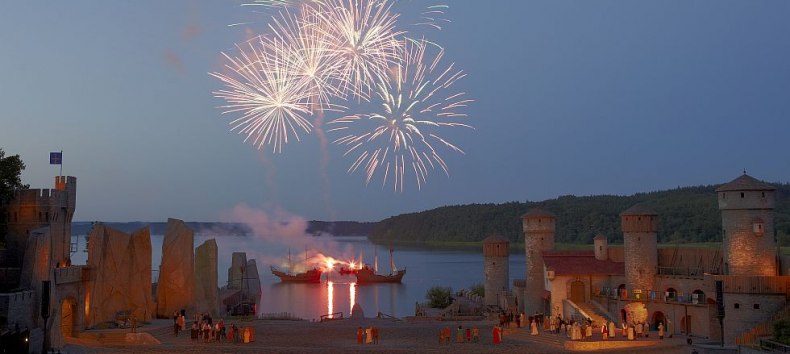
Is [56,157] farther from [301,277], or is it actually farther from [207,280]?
[301,277]

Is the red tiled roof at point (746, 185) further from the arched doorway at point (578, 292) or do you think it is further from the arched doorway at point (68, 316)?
the arched doorway at point (68, 316)

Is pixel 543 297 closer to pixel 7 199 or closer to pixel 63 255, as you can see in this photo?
pixel 63 255

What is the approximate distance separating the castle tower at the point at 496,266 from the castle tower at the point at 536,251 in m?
3.23

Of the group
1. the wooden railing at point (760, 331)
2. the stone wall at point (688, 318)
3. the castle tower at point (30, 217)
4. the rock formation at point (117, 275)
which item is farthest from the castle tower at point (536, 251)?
the castle tower at point (30, 217)

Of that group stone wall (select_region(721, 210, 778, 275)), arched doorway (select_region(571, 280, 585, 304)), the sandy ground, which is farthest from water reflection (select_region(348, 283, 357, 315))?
stone wall (select_region(721, 210, 778, 275))

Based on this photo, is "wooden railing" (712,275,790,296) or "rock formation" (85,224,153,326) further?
"rock formation" (85,224,153,326)

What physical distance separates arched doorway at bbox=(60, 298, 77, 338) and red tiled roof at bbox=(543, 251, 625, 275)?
2425 centimetres

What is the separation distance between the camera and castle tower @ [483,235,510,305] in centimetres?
4881

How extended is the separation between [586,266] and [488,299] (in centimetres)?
971

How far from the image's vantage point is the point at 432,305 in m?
56.8

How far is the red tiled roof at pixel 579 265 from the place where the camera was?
132ft

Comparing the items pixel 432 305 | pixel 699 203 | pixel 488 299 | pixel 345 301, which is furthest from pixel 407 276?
pixel 488 299

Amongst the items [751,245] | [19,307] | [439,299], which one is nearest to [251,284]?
[439,299]

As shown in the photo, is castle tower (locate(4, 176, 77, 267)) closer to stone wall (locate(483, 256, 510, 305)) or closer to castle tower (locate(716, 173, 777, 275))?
stone wall (locate(483, 256, 510, 305))
